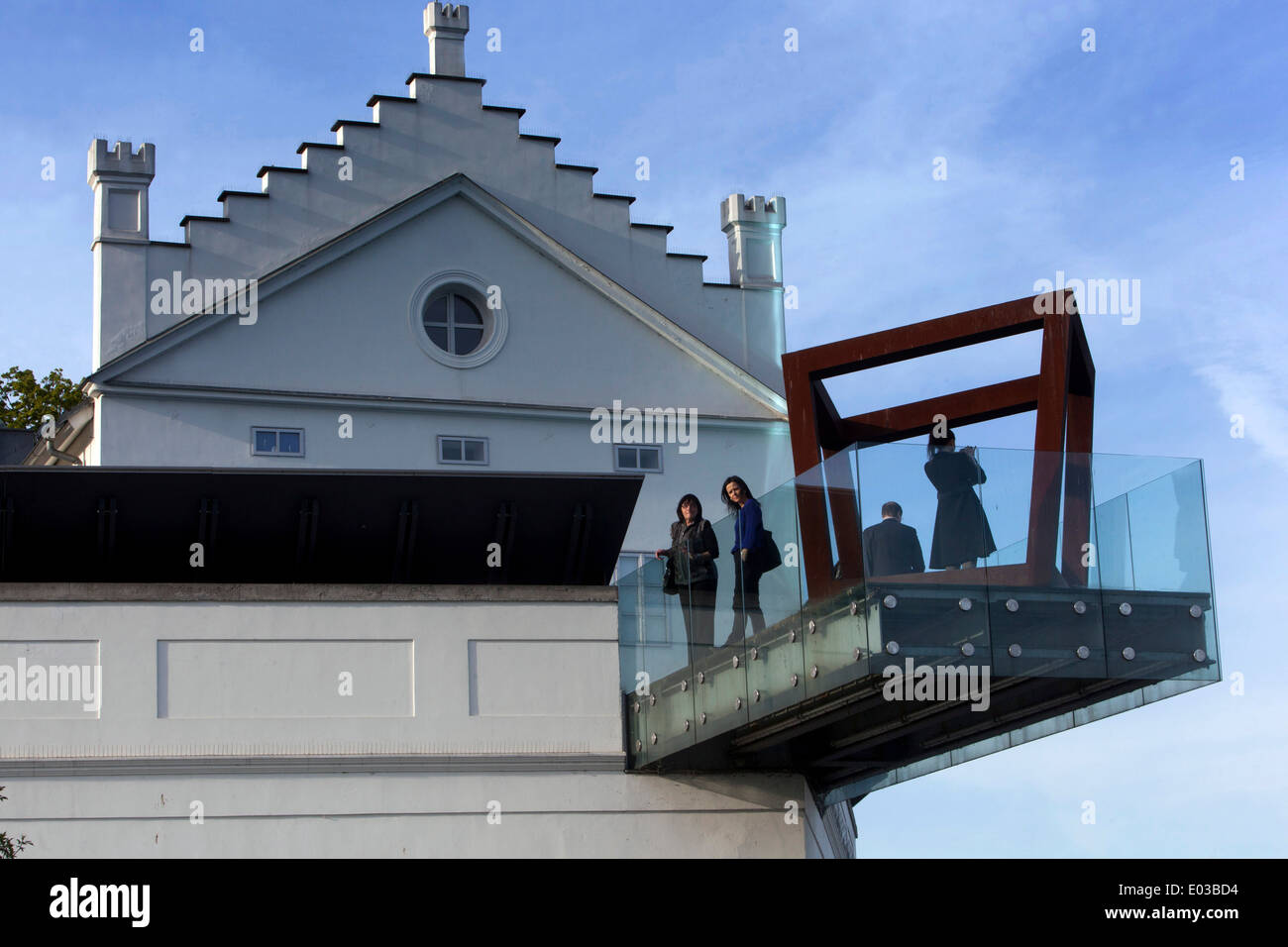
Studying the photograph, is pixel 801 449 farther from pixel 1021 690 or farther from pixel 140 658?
pixel 140 658

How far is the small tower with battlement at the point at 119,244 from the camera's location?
34344 mm

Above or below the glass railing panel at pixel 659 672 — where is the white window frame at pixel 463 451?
above

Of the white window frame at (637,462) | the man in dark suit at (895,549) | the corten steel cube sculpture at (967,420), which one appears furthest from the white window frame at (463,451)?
the man in dark suit at (895,549)

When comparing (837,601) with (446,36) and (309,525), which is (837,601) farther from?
(446,36)

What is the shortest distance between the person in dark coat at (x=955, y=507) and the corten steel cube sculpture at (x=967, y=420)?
20 centimetres

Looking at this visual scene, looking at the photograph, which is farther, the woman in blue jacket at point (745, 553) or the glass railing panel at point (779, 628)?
the woman in blue jacket at point (745, 553)

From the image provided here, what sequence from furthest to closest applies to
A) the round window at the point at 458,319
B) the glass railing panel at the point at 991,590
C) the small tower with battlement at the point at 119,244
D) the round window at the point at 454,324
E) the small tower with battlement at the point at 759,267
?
the small tower with battlement at the point at 759,267 → the round window at the point at 454,324 → the round window at the point at 458,319 → the small tower with battlement at the point at 119,244 → the glass railing panel at the point at 991,590

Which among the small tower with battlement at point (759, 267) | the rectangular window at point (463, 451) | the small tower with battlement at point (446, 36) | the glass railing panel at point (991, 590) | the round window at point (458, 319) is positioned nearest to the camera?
the glass railing panel at point (991, 590)

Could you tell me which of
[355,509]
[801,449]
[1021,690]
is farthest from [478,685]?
[1021,690]

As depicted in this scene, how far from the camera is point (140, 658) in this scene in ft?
83.3

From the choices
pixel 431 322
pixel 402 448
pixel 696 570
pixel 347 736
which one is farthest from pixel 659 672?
pixel 431 322

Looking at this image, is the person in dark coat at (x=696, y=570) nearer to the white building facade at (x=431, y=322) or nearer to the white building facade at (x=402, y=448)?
the white building facade at (x=402, y=448)

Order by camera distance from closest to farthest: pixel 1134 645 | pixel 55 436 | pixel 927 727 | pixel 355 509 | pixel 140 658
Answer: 1. pixel 1134 645
2. pixel 927 727
3. pixel 140 658
4. pixel 355 509
5. pixel 55 436
